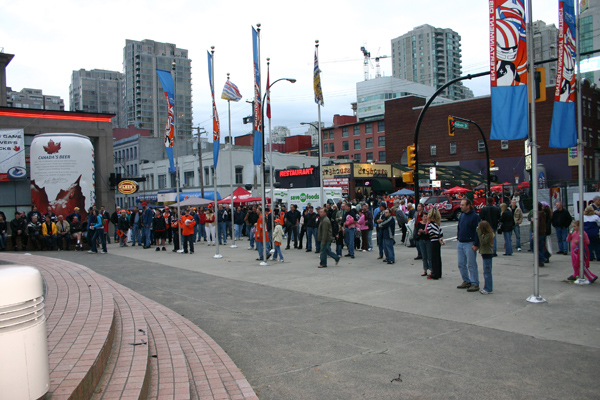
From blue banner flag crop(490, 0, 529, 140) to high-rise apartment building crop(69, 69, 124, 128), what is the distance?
5009 inches

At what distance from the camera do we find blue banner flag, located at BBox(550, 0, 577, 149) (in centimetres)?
962

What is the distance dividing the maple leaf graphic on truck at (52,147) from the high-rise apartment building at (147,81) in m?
88.8

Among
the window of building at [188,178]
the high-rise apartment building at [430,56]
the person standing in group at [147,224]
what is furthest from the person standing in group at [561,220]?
the high-rise apartment building at [430,56]

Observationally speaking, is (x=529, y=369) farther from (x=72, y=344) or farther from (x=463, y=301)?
(x=72, y=344)

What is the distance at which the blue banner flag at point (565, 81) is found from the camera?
9.62 meters

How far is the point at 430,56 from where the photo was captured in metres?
179

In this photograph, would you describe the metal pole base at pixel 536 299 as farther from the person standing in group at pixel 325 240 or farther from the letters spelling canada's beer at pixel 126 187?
the letters spelling canada's beer at pixel 126 187

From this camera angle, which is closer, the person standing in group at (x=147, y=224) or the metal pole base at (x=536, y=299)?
the metal pole base at (x=536, y=299)

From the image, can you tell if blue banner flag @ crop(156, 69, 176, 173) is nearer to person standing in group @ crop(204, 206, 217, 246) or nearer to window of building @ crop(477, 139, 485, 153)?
person standing in group @ crop(204, 206, 217, 246)

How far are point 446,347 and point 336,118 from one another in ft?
284

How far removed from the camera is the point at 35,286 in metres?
2.94

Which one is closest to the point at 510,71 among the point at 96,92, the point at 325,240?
the point at 325,240

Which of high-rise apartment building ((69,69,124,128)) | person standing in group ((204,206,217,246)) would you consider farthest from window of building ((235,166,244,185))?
high-rise apartment building ((69,69,124,128))

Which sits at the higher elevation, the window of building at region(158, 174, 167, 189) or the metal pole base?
the window of building at region(158, 174, 167, 189)
